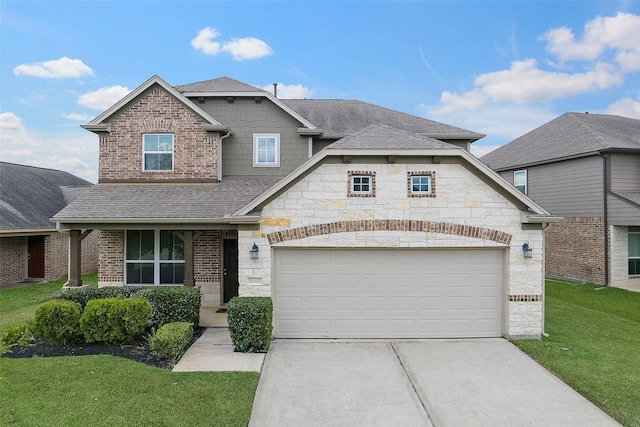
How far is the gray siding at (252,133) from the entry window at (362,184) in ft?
15.8

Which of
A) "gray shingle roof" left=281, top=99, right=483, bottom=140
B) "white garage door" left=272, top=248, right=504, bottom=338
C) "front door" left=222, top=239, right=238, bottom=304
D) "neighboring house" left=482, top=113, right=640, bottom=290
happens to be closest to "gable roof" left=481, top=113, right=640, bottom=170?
"neighboring house" left=482, top=113, right=640, bottom=290

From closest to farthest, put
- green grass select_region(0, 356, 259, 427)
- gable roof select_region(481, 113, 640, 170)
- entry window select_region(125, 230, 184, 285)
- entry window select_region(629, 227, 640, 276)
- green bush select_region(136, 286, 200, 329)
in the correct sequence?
1. green grass select_region(0, 356, 259, 427)
2. green bush select_region(136, 286, 200, 329)
3. entry window select_region(125, 230, 184, 285)
4. entry window select_region(629, 227, 640, 276)
5. gable roof select_region(481, 113, 640, 170)

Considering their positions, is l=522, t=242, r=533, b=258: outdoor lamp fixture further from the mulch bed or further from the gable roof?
the gable roof

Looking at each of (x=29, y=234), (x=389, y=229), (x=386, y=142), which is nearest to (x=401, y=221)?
(x=389, y=229)

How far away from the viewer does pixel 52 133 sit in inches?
665

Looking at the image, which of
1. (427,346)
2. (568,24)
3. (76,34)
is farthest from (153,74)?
(568,24)

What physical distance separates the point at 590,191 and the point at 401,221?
12.7m

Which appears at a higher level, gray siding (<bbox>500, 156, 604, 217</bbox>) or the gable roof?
the gable roof

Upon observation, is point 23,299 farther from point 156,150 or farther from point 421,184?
point 421,184

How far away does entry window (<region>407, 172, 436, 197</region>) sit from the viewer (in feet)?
28.0

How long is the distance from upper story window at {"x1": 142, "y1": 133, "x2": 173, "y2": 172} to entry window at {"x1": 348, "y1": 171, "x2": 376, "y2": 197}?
267 inches

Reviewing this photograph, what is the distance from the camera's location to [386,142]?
338 inches

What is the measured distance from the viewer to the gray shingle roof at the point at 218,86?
1337cm

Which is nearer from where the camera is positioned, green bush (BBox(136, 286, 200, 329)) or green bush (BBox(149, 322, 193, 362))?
green bush (BBox(149, 322, 193, 362))
